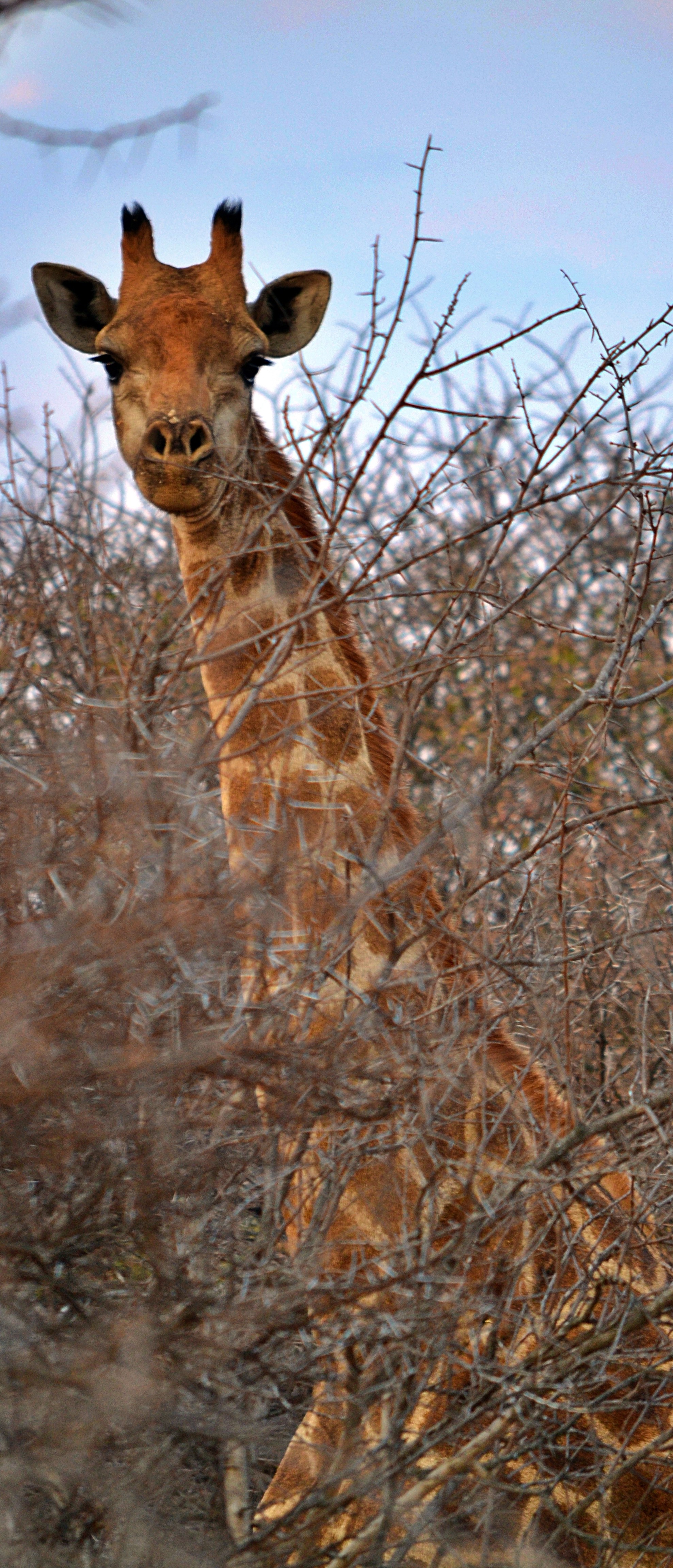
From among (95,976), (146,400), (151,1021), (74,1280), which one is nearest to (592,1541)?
(74,1280)

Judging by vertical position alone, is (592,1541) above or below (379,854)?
below

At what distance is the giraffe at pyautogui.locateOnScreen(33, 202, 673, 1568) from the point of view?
8.12 feet

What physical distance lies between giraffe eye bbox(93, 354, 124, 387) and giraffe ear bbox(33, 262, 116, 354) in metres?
0.31

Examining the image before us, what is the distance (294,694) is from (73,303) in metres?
2.52

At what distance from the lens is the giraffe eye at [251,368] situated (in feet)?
14.4

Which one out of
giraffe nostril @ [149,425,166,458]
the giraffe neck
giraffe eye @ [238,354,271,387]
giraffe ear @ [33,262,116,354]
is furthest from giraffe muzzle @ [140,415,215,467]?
giraffe ear @ [33,262,116,354]

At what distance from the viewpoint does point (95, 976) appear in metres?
2.11

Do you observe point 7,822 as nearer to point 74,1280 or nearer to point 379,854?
point 74,1280

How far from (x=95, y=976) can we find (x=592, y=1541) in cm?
174

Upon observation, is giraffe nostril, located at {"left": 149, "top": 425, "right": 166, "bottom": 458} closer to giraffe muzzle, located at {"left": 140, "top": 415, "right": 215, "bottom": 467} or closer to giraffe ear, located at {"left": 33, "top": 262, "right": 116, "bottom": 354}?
giraffe muzzle, located at {"left": 140, "top": 415, "right": 215, "bottom": 467}

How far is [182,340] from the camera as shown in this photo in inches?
167

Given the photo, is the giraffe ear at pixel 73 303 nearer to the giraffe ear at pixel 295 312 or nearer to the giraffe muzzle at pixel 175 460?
the giraffe ear at pixel 295 312

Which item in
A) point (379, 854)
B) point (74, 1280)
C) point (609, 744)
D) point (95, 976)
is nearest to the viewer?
point (95, 976)

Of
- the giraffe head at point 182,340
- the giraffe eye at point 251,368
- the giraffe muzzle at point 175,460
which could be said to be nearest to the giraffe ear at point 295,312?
the giraffe head at point 182,340
